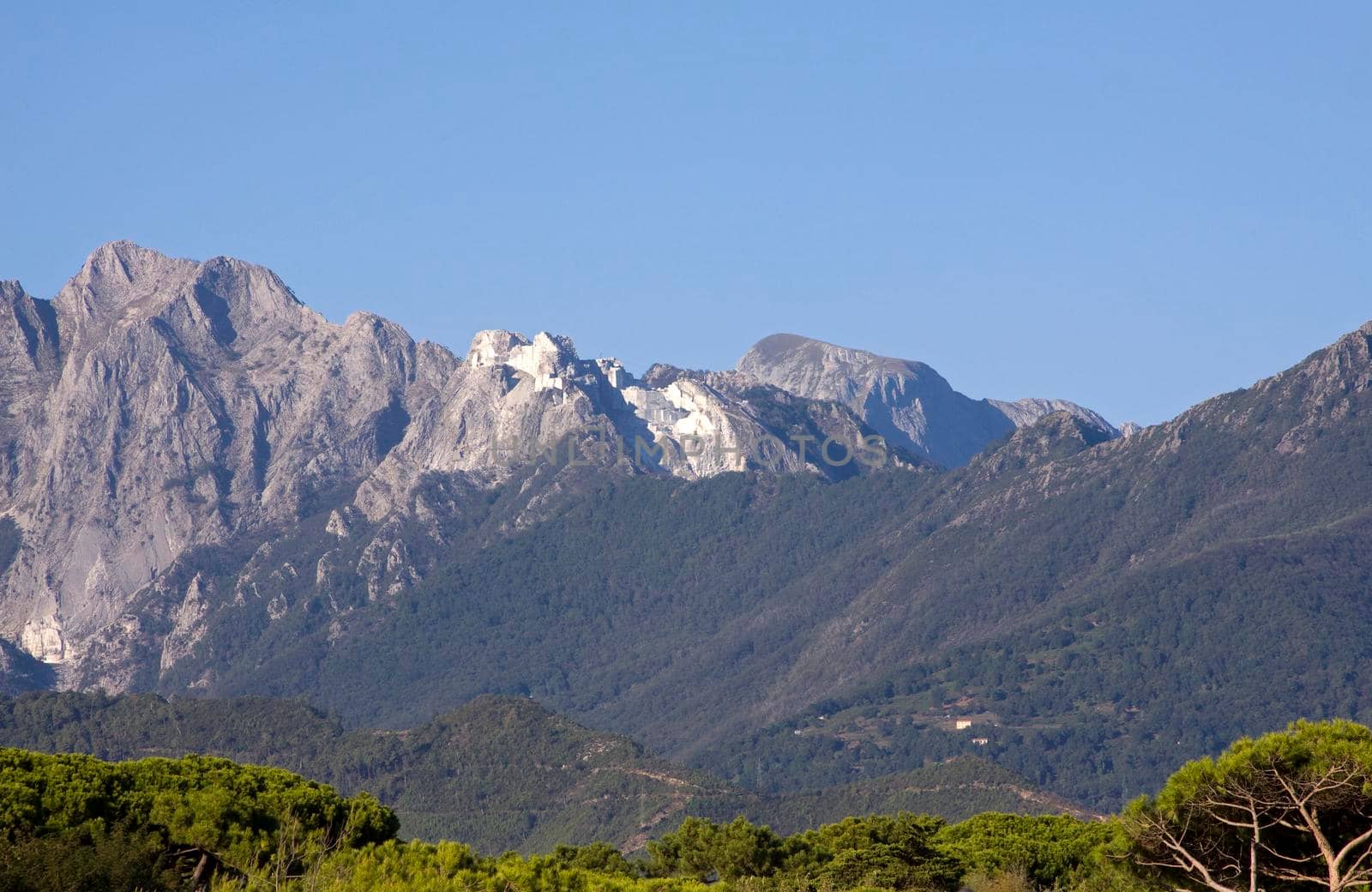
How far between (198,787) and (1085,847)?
56681 millimetres

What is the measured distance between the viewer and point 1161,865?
70.8 metres

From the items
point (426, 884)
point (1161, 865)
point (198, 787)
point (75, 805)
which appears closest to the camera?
point (426, 884)

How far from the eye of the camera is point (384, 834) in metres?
88.6

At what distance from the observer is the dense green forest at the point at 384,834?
67.5 meters

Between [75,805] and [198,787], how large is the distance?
7459 millimetres

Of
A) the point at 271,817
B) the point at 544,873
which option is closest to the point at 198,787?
the point at 271,817

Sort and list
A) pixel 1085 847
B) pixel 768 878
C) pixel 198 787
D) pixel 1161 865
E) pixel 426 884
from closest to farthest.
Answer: pixel 426 884
pixel 1161 865
pixel 198 787
pixel 768 878
pixel 1085 847

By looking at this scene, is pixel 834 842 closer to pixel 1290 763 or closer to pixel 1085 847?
pixel 1085 847

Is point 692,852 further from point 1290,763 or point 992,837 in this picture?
point 1290,763

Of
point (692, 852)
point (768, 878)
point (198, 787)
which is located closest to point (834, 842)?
point (692, 852)

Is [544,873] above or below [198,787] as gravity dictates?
below

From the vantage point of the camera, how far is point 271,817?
83.4 m

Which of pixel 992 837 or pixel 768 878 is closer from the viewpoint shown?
pixel 768 878

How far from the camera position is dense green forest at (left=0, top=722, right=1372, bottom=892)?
67.5 m
